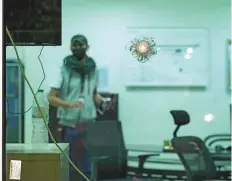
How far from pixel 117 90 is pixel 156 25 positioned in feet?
3.03

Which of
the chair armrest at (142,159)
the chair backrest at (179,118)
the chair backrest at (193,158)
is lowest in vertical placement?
the chair armrest at (142,159)

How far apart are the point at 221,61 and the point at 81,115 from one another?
1.54 metres

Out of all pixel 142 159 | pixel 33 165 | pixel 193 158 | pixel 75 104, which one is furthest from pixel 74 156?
pixel 142 159

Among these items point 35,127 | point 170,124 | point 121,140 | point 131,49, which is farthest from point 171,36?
point 35,127

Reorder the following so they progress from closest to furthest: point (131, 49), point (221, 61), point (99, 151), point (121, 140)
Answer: point (131, 49)
point (99, 151)
point (121, 140)
point (221, 61)

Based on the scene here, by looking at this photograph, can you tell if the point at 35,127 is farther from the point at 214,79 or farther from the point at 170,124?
the point at 214,79

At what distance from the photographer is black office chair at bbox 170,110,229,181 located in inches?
125

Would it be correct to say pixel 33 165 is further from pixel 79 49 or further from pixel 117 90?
pixel 117 90

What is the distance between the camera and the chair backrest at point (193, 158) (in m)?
3.19

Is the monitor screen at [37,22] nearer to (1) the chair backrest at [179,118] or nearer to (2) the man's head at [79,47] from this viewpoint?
(2) the man's head at [79,47]

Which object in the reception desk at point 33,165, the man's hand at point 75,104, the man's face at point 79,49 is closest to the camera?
the reception desk at point 33,165

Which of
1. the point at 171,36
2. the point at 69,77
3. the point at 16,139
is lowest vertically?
the point at 16,139

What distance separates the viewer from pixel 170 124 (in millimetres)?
3541

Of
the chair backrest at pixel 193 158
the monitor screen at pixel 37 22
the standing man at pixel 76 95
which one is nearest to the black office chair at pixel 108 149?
the standing man at pixel 76 95
